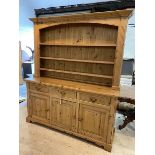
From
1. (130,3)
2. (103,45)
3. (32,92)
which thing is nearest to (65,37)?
(103,45)

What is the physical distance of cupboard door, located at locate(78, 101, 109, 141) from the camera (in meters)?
2.13

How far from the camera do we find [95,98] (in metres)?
2.13

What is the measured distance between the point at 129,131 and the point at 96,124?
2.86ft

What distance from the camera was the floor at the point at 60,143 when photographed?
212 centimetres

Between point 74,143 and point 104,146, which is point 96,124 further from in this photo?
point 74,143

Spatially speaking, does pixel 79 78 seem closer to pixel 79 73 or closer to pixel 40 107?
pixel 79 73

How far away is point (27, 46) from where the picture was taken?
748cm

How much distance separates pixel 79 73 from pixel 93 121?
860 millimetres

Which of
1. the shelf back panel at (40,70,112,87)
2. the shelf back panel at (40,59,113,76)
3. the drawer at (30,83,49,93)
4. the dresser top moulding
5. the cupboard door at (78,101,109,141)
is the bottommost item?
the cupboard door at (78,101,109,141)

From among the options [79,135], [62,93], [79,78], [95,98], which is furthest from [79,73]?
[79,135]

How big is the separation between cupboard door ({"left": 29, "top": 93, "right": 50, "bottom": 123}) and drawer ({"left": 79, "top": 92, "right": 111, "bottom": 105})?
0.65 m

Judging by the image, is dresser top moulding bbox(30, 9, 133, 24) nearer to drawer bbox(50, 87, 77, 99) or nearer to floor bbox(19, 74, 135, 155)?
drawer bbox(50, 87, 77, 99)

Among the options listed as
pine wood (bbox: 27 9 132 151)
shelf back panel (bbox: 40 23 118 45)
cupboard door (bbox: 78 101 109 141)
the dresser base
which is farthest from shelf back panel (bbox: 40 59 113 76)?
the dresser base

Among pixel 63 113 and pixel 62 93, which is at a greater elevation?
pixel 62 93
